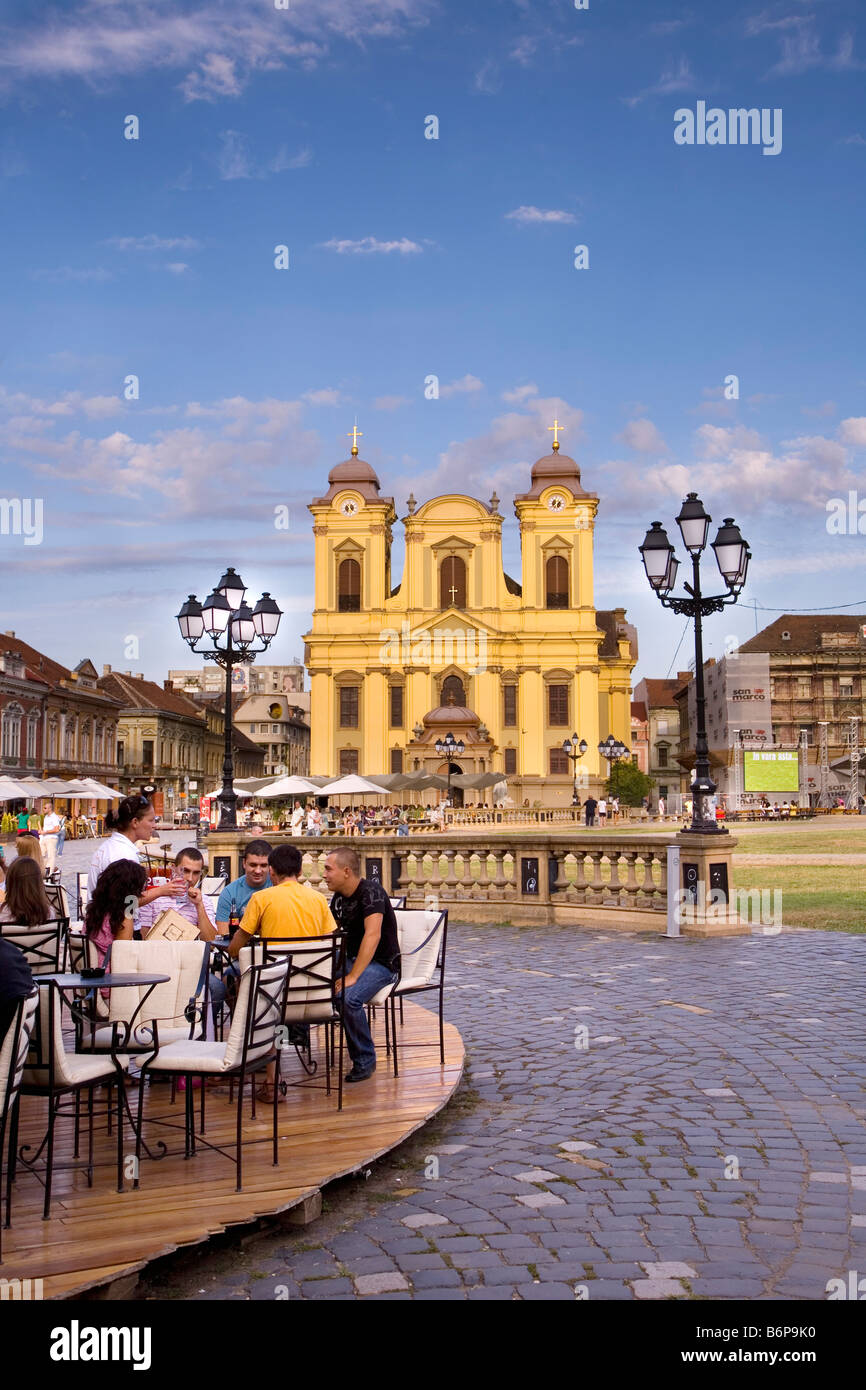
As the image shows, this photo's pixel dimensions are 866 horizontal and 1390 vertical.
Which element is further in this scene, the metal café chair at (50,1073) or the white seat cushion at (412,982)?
the white seat cushion at (412,982)

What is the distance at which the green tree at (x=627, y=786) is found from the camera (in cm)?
7056

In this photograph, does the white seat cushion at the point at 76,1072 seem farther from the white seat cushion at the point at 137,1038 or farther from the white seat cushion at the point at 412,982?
the white seat cushion at the point at 412,982

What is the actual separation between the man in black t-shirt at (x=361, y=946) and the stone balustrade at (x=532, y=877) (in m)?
7.63

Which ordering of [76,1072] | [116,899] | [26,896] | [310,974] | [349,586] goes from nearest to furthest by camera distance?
[76,1072], [310,974], [116,899], [26,896], [349,586]

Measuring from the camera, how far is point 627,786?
232 feet

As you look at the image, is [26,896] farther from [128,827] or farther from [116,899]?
[116,899]

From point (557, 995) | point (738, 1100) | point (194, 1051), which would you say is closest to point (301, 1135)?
point (194, 1051)

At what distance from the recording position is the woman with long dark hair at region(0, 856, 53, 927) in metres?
7.77

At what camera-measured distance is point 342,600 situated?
241 feet

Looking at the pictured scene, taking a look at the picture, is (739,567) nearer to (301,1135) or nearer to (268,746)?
(301,1135)

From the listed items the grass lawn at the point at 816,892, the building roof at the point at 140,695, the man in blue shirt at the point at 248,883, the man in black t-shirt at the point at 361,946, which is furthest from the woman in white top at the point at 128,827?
the building roof at the point at 140,695

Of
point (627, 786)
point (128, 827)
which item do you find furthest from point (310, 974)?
point (627, 786)

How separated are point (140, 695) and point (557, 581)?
4259cm

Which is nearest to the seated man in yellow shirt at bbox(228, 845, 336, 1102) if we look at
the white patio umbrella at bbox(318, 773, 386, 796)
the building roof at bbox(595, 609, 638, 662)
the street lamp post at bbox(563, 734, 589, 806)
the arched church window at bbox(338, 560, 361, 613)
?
the white patio umbrella at bbox(318, 773, 386, 796)
